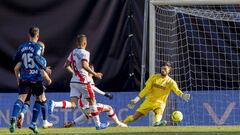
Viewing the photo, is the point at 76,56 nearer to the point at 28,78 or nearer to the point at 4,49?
the point at 28,78

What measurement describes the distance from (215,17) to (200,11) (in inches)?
13.0

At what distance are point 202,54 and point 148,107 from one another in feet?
7.70

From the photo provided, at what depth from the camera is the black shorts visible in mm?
11180

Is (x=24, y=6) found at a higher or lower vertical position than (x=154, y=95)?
higher

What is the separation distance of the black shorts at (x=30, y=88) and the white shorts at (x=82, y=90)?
1.33m

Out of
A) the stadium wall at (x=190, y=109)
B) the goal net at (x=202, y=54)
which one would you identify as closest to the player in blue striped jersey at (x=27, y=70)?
the stadium wall at (x=190, y=109)

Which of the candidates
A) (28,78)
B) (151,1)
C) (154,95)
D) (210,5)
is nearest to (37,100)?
(28,78)

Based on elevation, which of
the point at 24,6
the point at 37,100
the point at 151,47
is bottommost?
the point at 37,100

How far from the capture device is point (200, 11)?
1565 centimetres

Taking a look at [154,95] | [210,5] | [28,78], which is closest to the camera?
[28,78]

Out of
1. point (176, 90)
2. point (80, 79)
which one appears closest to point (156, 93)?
point (176, 90)

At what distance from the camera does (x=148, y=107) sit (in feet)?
45.9

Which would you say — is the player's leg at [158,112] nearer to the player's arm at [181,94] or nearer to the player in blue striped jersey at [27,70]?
the player's arm at [181,94]

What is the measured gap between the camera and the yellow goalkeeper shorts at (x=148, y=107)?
13.9 meters
